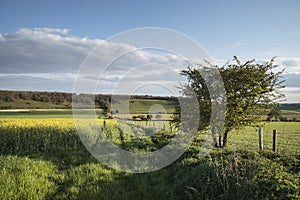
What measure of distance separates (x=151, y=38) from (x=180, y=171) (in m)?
5.66

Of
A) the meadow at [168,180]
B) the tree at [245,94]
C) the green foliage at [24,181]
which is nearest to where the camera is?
the meadow at [168,180]

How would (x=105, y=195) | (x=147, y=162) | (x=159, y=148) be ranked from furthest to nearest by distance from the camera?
1. (x=159, y=148)
2. (x=147, y=162)
3. (x=105, y=195)

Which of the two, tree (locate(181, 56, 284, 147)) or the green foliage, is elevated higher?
tree (locate(181, 56, 284, 147))

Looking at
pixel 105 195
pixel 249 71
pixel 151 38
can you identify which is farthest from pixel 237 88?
pixel 105 195

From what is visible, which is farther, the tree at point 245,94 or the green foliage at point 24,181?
the tree at point 245,94

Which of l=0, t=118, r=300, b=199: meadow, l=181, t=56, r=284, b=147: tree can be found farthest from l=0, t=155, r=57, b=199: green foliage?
l=181, t=56, r=284, b=147: tree

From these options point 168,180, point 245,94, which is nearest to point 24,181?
point 168,180

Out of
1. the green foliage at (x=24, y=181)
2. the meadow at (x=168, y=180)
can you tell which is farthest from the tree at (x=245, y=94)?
the green foliage at (x=24, y=181)

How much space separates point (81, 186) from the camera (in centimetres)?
693

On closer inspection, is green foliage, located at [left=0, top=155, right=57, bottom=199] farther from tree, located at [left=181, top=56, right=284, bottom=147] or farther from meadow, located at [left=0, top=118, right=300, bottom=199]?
tree, located at [left=181, top=56, right=284, bottom=147]

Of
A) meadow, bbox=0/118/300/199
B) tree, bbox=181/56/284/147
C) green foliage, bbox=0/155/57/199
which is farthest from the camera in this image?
tree, bbox=181/56/284/147

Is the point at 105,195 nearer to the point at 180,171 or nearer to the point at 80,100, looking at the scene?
the point at 180,171

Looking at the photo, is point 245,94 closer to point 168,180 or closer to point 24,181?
point 168,180

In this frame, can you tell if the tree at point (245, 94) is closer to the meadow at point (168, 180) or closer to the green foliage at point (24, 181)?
the meadow at point (168, 180)
